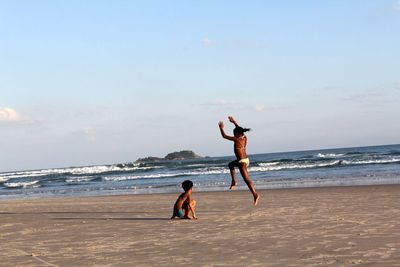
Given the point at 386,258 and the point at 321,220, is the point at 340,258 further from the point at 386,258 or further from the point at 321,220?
the point at 321,220

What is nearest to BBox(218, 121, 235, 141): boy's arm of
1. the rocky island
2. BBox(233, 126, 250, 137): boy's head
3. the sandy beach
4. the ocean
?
BBox(233, 126, 250, 137): boy's head

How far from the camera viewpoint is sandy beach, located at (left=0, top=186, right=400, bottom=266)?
6238 mm

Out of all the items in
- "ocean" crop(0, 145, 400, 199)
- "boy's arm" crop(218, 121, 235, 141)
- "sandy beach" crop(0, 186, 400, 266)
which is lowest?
"ocean" crop(0, 145, 400, 199)

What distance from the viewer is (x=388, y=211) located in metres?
10.4

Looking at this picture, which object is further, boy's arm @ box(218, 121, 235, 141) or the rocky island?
the rocky island

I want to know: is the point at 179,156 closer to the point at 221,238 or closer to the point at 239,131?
the point at 239,131

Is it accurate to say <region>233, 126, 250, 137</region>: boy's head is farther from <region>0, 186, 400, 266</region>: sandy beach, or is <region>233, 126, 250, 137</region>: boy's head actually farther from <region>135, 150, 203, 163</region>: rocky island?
<region>135, 150, 203, 163</region>: rocky island

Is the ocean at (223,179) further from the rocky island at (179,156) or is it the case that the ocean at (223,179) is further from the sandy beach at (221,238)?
the rocky island at (179,156)

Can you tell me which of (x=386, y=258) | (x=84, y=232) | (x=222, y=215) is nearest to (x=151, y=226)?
(x=84, y=232)

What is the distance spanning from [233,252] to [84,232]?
146 inches

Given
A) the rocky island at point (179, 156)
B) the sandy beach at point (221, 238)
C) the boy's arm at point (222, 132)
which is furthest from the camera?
the rocky island at point (179, 156)

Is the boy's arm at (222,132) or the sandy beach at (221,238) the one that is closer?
the sandy beach at (221,238)

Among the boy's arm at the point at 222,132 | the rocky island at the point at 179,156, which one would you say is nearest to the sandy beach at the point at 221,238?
the boy's arm at the point at 222,132

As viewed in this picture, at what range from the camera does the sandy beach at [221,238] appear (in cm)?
624
